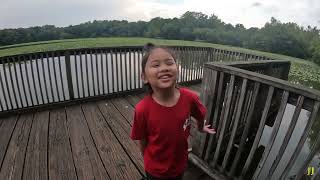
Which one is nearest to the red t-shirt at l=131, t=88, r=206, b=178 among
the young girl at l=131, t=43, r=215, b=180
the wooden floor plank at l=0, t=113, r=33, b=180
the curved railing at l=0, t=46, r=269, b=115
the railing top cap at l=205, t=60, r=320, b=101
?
the young girl at l=131, t=43, r=215, b=180

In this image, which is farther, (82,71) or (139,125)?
(82,71)

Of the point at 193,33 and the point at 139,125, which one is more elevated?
the point at 139,125

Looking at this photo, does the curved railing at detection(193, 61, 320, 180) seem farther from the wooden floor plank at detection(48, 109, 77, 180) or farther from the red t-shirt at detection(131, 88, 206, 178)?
the wooden floor plank at detection(48, 109, 77, 180)

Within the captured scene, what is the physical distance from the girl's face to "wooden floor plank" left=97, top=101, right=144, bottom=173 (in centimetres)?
171

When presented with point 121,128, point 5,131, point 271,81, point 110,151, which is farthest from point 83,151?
point 271,81

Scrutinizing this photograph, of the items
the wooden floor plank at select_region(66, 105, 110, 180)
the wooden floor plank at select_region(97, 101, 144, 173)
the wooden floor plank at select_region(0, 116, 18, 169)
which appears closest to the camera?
the wooden floor plank at select_region(66, 105, 110, 180)

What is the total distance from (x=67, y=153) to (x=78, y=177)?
22.7 inches

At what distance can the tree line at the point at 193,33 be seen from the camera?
22.5 m

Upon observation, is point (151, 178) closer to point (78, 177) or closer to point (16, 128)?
point (78, 177)

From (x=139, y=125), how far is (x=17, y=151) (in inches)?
102

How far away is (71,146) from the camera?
3.20m

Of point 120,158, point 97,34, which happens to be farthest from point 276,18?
point 120,158

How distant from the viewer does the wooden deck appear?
2662 millimetres

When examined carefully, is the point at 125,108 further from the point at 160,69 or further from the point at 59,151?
the point at 160,69
